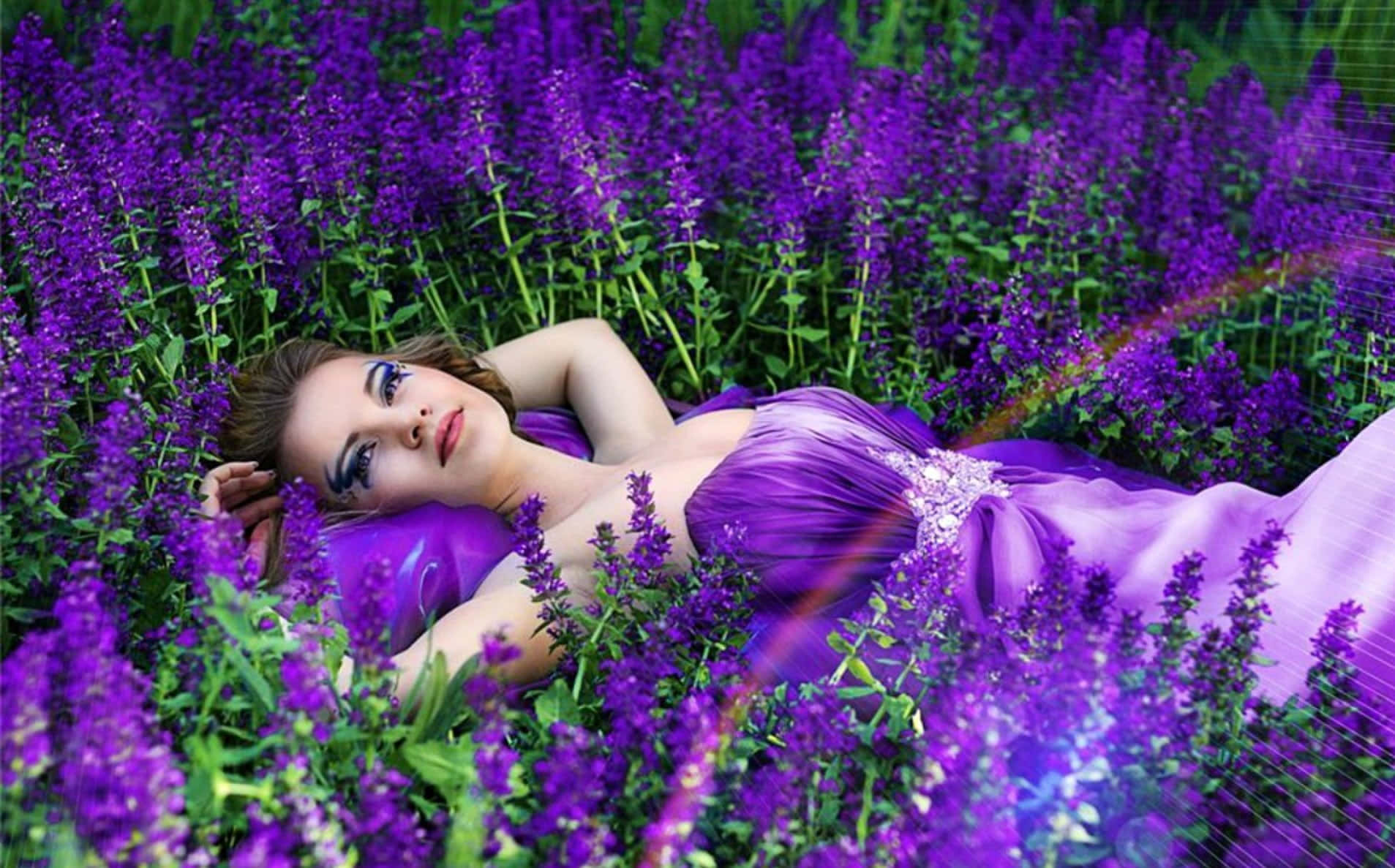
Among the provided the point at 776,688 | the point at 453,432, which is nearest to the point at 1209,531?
the point at 776,688

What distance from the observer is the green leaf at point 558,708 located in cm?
193

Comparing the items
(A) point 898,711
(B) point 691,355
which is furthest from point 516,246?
(A) point 898,711

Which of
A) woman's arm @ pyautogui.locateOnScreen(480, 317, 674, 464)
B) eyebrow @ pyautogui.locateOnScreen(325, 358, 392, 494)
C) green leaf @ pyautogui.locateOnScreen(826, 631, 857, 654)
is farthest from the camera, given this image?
woman's arm @ pyautogui.locateOnScreen(480, 317, 674, 464)

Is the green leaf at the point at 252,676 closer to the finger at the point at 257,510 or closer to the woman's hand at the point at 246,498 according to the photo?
the woman's hand at the point at 246,498

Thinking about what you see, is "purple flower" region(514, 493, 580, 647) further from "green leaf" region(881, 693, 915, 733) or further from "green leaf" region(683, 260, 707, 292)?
"green leaf" region(683, 260, 707, 292)

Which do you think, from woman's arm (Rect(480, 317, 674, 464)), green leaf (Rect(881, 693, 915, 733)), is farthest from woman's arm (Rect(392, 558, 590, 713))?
woman's arm (Rect(480, 317, 674, 464))

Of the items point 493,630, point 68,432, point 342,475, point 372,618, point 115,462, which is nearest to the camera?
point 372,618

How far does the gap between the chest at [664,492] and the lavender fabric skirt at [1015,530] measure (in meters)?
0.04

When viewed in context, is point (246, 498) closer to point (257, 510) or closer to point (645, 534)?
point (257, 510)

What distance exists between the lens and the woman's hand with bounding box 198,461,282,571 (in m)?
2.48

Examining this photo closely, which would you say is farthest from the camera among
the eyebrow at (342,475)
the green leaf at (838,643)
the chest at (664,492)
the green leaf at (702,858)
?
the eyebrow at (342,475)

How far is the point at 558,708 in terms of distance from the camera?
1941 millimetres

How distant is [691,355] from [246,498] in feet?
3.48

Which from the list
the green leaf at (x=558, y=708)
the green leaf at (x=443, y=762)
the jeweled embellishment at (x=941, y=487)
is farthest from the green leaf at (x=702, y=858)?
the jeweled embellishment at (x=941, y=487)
